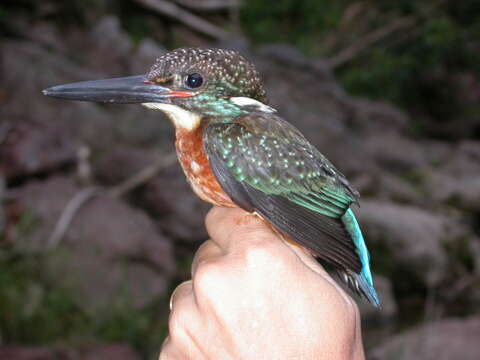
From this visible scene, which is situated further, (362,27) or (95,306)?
(362,27)

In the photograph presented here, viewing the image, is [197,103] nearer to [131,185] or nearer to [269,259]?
[269,259]

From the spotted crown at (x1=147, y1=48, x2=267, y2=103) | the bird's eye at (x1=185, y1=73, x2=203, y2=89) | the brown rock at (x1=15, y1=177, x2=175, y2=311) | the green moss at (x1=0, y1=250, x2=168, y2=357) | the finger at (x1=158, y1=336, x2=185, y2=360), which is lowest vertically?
the green moss at (x1=0, y1=250, x2=168, y2=357)

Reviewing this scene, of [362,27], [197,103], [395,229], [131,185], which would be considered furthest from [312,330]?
[362,27]

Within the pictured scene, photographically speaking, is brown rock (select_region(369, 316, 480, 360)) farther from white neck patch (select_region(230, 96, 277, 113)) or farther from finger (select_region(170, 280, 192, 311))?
finger (select_region(170, 280, 192, 311))

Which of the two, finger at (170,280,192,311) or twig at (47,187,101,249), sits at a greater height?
finger at (170,280,192,311)

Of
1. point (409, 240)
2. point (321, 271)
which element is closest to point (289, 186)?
point (321, 271)

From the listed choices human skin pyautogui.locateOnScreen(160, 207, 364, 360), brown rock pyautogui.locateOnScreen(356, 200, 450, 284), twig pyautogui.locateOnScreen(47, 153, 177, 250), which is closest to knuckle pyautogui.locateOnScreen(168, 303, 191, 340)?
human skin pyautogui.locateOnScreen(160, 207, 364, 360)
